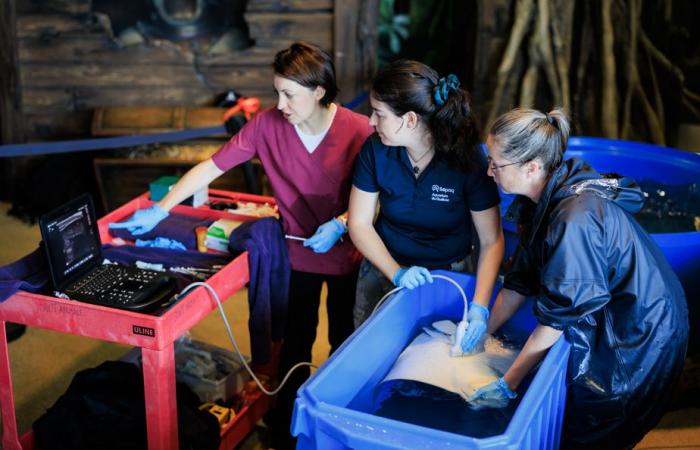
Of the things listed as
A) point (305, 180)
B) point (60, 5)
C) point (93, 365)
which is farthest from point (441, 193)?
point (60, 5)

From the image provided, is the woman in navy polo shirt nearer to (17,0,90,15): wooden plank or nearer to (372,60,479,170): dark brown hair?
(372,60,479,170): dark brown hair

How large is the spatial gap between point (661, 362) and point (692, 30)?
324 cm

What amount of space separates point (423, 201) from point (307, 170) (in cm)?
43

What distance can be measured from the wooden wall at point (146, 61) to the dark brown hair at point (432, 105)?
Result: 2481mm

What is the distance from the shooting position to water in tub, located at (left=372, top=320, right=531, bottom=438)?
194cm

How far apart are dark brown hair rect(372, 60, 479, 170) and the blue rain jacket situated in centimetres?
22

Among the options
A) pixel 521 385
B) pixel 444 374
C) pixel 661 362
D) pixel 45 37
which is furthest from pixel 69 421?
pixel 45 37

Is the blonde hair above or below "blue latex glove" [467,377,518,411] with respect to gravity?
above

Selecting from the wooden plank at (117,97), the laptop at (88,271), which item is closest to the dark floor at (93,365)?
the laptop at (88,271)

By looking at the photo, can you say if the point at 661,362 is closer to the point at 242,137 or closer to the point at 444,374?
the point at 444,374

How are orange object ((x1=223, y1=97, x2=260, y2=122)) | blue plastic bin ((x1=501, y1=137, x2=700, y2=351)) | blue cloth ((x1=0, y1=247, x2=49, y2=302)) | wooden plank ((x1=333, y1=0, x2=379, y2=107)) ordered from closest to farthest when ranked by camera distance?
blue cloth ((x1=0, y1=247, x2=49, y2=302)) < blue plastic bin ((x1=501, y1=137, x2=700, y2=351)) < orange object ((x1=223, y1=97, x2=260, y2=122)) < wooden plank ((x1=333, y1=0, x2=379, y2=107))

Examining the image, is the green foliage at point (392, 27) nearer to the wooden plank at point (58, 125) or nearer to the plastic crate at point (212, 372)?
the wooden plank at point (58, 125)

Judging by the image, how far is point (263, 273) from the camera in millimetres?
2582

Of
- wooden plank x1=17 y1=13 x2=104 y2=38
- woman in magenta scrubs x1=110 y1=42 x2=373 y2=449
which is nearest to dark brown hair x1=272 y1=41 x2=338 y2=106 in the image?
woman in magenta scrubs x1=110 y1=42 x2=373 y2=449
